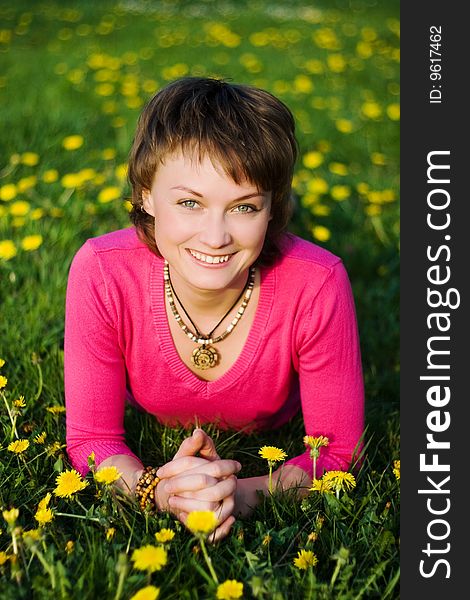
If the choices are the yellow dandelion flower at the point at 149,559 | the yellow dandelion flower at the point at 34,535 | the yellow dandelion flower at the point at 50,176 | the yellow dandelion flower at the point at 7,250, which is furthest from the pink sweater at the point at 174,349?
the yellow dandelion flower at the point at 50,176

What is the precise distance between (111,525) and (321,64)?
17.2 feet

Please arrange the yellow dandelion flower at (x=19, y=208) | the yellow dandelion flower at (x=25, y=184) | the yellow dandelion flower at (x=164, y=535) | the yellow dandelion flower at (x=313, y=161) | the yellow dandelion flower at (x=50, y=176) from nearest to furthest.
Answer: the yellow dandelion flower at (x=164, y=535) < the yellow dandelion flower at (x=19, y=208) < the yellow dandelion flower at (x=25, y=184) < the yellow dandelion flower at (x=50, y=176) < the yellow dandelion flower at (x=313, y=161)

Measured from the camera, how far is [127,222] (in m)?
3.58

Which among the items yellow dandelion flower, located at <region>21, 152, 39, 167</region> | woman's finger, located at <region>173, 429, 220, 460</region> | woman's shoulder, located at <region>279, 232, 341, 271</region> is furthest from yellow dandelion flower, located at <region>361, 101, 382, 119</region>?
woman's finger, located at <region>173, 429, 220, 460</region>

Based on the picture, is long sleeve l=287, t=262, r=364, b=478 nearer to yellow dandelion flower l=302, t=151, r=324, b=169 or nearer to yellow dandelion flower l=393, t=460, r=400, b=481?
yellow dandelion flower l=393, t=460, r=400, b=481

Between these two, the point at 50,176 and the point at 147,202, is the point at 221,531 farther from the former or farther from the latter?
the point at 50,176

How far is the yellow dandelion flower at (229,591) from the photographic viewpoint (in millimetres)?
1567

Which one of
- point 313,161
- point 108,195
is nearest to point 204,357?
point 108,195

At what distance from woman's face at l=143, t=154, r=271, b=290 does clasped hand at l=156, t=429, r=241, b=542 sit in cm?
43

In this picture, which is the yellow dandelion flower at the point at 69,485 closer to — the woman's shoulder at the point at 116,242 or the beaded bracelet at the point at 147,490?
the beaded bracelet at the point at 147,490

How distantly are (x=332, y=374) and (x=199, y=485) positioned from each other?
590mm

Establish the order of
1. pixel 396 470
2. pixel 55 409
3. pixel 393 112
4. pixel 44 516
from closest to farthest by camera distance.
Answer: pixel 44 516, pixel 396 470, pixel 55 409, pixel 393 112

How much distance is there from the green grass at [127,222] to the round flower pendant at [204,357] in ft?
0.74

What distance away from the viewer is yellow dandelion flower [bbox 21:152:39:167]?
3914 mm
